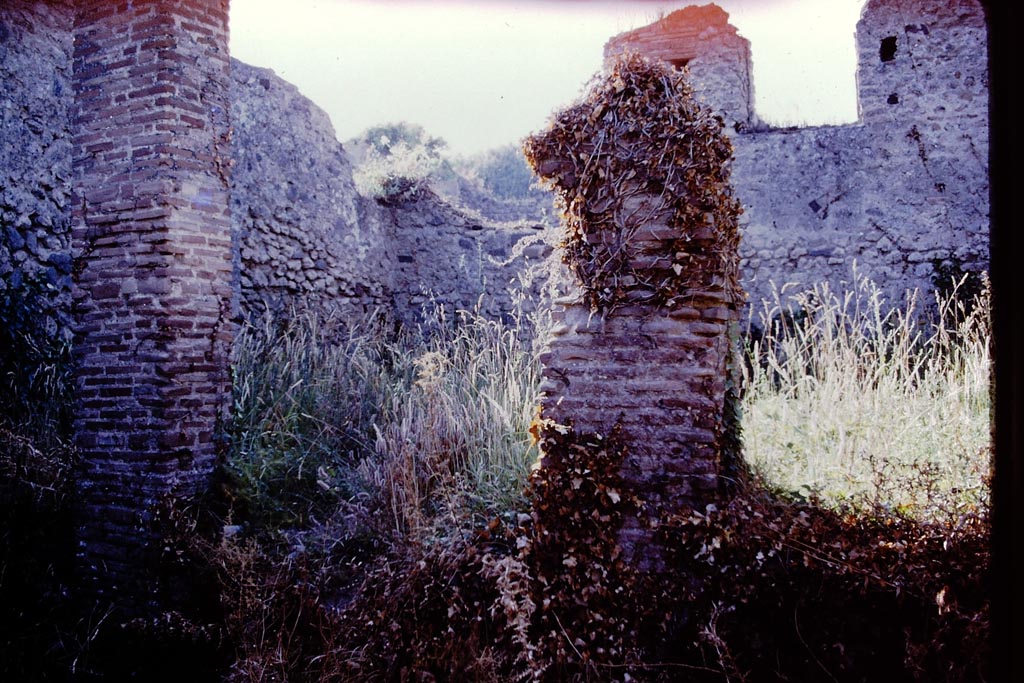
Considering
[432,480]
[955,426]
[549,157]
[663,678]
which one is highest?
[549,157]

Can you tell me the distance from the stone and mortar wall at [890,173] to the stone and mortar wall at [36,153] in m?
8.53

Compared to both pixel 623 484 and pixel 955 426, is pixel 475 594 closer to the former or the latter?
pixel 623 484

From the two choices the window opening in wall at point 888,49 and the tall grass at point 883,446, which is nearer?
the tall grass at point 883,446

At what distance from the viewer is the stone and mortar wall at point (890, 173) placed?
917cm

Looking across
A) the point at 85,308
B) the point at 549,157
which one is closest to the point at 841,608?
the point at 549,157

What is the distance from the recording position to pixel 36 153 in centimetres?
678

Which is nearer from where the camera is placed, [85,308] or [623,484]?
[623,484]

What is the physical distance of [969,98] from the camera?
924 centimetres

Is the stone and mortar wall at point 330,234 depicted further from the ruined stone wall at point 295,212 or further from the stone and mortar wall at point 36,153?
the stone and mortar wall at point 36,153

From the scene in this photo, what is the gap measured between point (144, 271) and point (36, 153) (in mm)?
3795

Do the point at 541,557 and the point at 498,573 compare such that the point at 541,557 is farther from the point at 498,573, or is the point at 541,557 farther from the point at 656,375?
the point at 656,375

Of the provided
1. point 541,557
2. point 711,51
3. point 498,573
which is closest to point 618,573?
point 541,557

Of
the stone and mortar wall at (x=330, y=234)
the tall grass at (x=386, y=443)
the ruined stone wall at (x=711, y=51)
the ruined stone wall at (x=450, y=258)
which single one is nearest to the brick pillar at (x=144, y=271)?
the tall grass at (x=386, y=443)

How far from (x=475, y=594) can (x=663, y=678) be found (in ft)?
3.28
